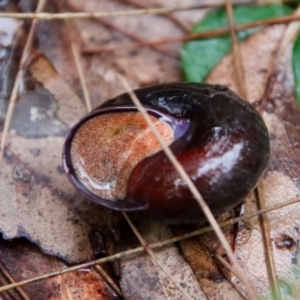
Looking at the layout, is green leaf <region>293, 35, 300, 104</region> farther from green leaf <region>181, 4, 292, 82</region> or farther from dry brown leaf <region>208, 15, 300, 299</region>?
green leaf <region>181, 4, 292, 82</region>

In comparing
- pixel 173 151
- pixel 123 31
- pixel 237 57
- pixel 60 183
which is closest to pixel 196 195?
pixel 173 151

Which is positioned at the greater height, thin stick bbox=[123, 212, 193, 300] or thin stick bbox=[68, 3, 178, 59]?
thin stick bbox=[68, 3, 178, 59]

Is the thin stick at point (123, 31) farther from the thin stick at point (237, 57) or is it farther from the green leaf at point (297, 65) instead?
the green leaf at point (297, 65)

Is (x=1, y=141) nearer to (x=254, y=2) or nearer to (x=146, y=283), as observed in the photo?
(x=146, y=283)

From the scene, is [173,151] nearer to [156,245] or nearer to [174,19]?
[156,245]

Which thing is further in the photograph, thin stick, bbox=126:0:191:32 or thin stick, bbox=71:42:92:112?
thin stick, bbox=126:0:191:32

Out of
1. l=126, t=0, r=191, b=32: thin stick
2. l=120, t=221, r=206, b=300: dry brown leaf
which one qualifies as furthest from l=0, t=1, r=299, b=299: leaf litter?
l=126, t=0, r=191, b=32: thin stick
